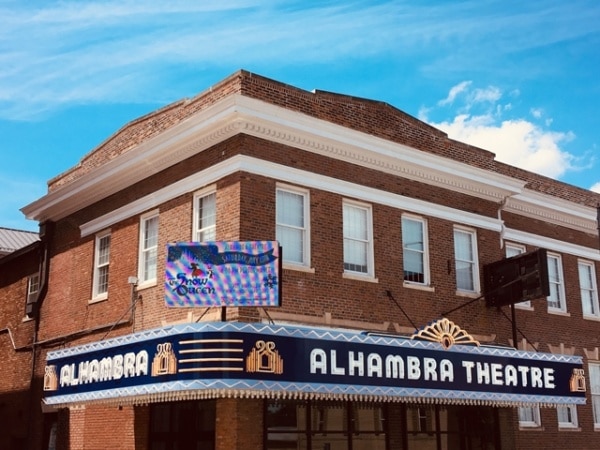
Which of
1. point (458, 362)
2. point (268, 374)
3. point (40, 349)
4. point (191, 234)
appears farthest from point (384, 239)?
point (40, 349)

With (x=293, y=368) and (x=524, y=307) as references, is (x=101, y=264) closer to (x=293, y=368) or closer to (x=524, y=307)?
(x=293, y=368)

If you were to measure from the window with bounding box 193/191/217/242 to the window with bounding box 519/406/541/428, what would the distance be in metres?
11.1

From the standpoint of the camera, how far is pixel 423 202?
2084 centimetres

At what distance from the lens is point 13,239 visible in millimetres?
35062

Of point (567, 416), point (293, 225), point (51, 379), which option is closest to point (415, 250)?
point (293, 225)

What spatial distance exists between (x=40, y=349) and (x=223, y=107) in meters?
11.2

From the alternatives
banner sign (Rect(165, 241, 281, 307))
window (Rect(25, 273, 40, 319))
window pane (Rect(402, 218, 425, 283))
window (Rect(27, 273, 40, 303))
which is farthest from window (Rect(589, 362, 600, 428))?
window (Rect(27, 273, 40, 303))

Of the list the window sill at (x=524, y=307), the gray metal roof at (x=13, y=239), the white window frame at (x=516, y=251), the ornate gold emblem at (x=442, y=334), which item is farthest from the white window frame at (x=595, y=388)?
the gray metal roof at (x=13, y=239)

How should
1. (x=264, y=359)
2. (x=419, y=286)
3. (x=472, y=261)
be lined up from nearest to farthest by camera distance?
(x=264, y=359), (x=419, y=286), (x=472, y=261)

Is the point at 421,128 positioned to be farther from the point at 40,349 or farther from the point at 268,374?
the point at 40,349

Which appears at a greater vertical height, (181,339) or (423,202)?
(423,202)

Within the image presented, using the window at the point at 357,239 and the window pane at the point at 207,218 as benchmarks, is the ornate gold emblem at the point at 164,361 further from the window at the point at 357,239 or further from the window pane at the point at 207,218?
the window at the point at 357,239

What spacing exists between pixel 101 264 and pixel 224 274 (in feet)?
24.5

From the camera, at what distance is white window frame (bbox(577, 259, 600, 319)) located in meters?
25.7
